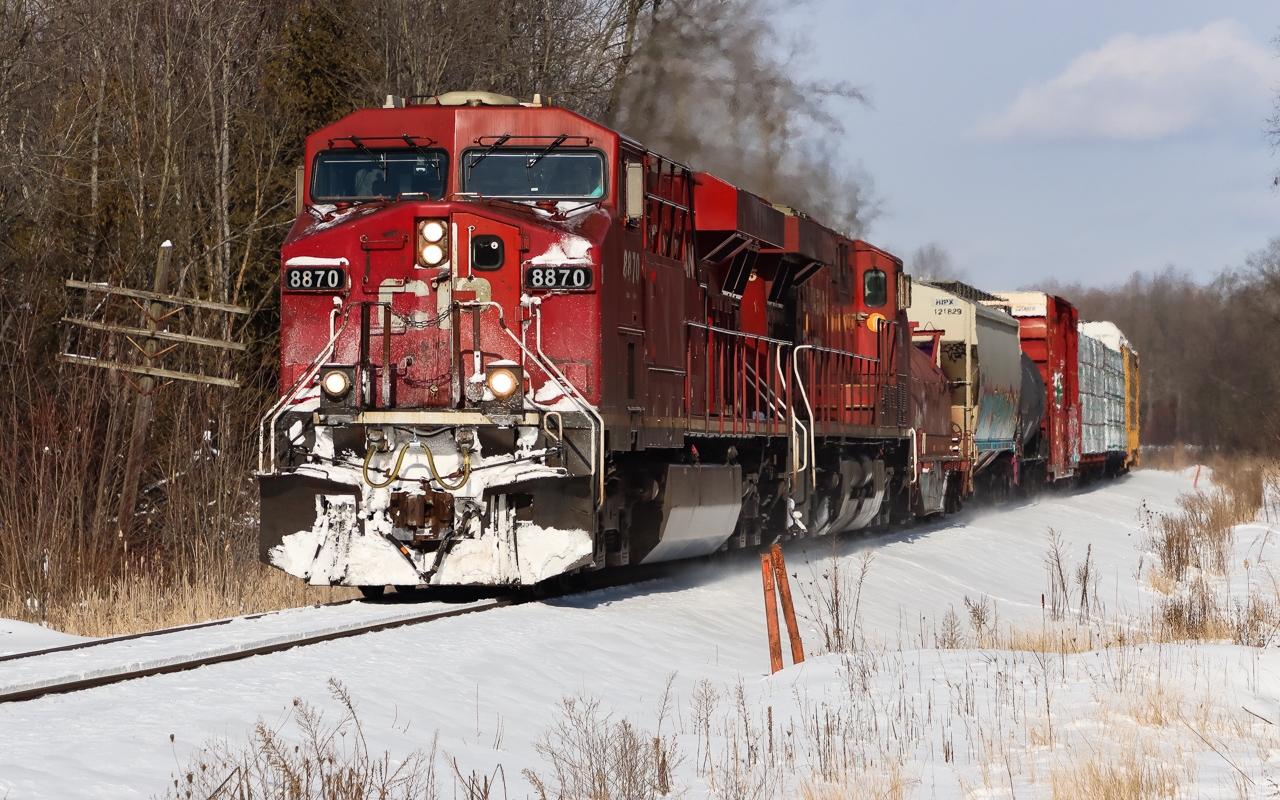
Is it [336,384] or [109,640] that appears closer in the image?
[109,640]

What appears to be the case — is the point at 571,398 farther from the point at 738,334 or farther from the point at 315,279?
the point at 738,334

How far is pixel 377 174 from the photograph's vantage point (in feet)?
39.6

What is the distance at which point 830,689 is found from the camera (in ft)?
30.3

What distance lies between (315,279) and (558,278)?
199cm

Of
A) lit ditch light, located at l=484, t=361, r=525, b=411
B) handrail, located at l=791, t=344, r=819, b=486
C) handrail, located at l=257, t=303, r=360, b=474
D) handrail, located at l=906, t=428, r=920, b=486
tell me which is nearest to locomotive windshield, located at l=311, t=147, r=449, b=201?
handrail, located at l=257, t=303, r=360, b=474

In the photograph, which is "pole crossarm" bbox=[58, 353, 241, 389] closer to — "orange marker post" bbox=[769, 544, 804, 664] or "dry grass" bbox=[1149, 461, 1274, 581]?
"orange marker post" bbox=[769, 544, 804, 664]

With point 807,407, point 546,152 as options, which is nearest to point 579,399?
point 546,152

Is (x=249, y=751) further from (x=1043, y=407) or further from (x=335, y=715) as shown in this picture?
(x=1043, y=407)

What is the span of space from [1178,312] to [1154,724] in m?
138

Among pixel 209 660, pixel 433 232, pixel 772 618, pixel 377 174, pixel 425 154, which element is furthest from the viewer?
pixel 377 174

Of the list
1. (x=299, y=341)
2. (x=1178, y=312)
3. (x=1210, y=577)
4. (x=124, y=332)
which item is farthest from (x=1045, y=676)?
(x=1178, y=312)

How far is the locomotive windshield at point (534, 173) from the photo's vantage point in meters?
11.8

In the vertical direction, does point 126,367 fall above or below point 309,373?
above

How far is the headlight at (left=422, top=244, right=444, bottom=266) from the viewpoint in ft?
37.2
